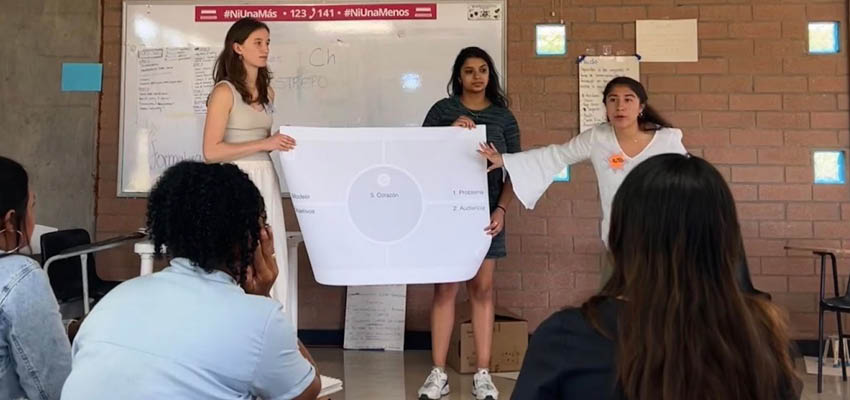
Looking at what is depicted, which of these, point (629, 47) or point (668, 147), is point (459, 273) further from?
point (629, 47)

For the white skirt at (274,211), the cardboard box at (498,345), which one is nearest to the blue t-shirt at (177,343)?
the white skirt at (274,211)

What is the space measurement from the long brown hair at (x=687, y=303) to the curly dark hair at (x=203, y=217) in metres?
0.60

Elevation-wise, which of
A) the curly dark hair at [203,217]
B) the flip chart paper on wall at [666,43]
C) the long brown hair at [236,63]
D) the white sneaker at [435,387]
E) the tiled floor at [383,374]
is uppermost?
the flip chart paper on wall at [666,43]

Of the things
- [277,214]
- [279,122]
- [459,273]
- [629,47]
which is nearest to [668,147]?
[459,273]

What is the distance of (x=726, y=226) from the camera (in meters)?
0.78

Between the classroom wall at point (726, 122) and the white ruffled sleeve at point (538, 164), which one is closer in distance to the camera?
the white ruffled sleeve at point (538, 164)

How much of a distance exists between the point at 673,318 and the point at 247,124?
76.3 inches

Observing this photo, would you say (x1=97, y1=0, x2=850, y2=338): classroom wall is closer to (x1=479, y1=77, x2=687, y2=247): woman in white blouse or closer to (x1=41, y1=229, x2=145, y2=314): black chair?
(x1=479, y1=77, x2=687, y2=247): woman in white blouse

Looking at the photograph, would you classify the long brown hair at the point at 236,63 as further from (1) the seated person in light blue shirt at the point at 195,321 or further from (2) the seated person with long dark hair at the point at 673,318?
(2) the seated person with long dark hair at the point at 673,318

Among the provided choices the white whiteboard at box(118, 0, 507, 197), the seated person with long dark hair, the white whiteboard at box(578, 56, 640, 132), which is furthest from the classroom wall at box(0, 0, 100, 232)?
the seated person with long dark hair

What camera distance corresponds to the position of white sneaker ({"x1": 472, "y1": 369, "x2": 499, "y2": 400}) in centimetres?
256

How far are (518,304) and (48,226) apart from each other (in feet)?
9.61

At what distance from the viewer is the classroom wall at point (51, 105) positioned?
3.73 meters

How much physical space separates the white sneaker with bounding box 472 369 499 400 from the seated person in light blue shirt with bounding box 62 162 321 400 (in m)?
1.62
